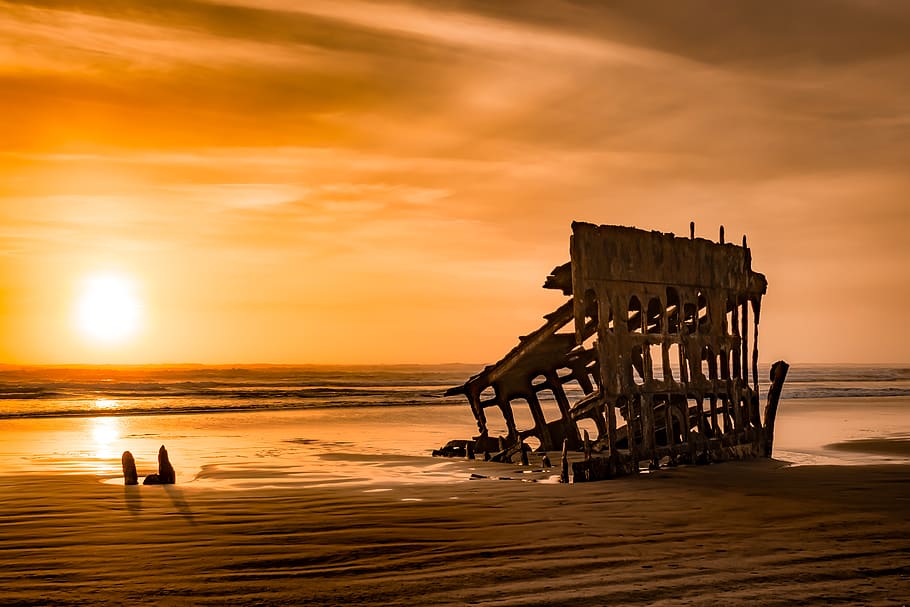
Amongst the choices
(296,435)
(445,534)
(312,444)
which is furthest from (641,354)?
(296,435)

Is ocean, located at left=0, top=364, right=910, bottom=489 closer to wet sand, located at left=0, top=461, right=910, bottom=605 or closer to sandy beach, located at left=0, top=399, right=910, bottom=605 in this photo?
sandy beach, located at left=0, top=399, right=910, bottom=605

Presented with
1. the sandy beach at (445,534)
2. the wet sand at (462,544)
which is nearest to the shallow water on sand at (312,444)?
the sandy beach at (445,534)

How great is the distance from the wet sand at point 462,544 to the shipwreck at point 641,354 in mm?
1849

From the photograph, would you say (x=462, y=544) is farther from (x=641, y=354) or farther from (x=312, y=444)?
(x=312, y=444)

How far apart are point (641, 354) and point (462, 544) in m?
7.67

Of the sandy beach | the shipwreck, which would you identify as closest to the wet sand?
the sandy beach

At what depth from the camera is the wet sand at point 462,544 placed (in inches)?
299

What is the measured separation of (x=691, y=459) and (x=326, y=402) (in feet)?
102

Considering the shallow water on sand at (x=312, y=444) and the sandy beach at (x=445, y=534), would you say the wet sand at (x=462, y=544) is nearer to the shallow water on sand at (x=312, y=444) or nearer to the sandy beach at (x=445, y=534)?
the sandy beach at (x=445, y=534)

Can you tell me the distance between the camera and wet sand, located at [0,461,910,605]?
759 centimetres

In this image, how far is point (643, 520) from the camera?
11.1 meters

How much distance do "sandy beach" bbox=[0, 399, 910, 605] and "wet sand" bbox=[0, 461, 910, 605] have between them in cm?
3

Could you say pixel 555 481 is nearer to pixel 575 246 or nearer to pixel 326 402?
pixel 575 246

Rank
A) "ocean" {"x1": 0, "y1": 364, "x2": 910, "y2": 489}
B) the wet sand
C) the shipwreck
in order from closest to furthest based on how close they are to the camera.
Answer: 1. the wet sand
2. the shipwreck
3. "ocean" {"x1": 0, "y1": 364, "x2": 910, "y2": 489}
